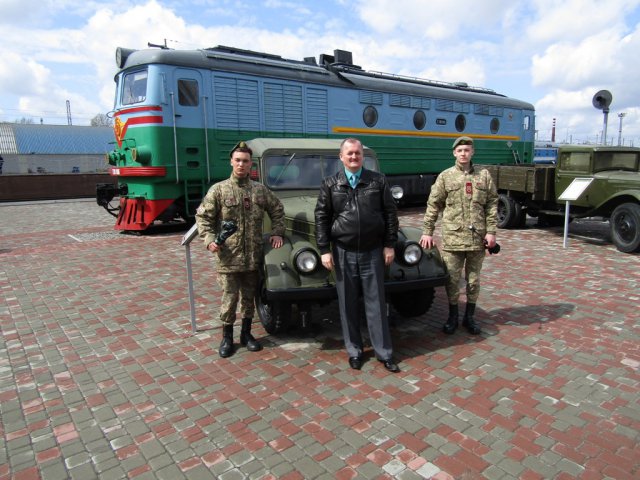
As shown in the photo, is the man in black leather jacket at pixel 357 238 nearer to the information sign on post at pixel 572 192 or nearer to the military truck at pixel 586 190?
the information sign on post at pixel 572 192

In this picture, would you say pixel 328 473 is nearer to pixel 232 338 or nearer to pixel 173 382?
pixel 173 382

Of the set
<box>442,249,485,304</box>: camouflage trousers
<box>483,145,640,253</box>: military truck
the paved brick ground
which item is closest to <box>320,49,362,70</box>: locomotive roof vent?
<box>483,145,640,253</box>: military truck

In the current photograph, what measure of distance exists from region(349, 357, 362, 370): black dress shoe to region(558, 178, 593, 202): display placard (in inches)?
270

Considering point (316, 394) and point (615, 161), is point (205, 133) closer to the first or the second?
point (316, 394)

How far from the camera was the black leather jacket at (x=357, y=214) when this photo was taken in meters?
3.78

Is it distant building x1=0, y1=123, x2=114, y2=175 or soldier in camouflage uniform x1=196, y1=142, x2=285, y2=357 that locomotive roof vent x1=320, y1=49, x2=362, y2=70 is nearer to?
soldier in camouflage uniform x1=196, y1=142, x2=285, y2=357

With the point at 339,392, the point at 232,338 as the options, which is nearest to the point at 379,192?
the point at 339,392

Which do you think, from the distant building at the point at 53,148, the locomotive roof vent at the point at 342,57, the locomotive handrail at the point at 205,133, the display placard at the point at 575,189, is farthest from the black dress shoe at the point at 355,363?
the distant building at the point at 53,148

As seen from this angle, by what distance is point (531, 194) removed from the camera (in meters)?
10.6

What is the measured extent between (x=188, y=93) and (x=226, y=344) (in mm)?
7362

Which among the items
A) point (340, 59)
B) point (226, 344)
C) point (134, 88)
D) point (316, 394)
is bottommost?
point (316, 394)

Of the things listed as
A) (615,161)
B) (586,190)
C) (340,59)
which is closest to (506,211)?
(586,190)

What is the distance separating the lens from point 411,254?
14.2ft

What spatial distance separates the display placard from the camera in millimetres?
8945
